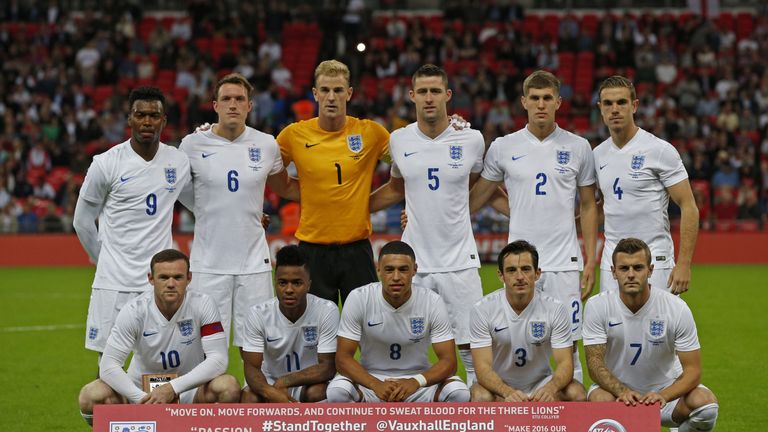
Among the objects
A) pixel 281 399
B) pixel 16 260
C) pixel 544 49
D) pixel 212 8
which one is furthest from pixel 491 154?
pixel 212 8

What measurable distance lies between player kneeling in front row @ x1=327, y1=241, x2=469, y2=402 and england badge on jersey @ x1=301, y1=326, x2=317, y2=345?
266mm

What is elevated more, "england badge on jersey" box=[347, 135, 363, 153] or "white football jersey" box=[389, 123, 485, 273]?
"england badge on jersey" box=[347, 135, 363, 153]

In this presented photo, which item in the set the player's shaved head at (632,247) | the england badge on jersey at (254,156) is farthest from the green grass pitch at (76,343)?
the england badge on jersey at (254,156)

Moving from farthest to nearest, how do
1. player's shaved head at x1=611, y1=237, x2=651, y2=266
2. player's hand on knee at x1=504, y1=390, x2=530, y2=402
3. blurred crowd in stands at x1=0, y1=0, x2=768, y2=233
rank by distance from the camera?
blurred crowd in stands at x1=0, y1=0, x2=768, y2=233 → player's shaved head at x1=611, y1=237, x2=651, y2=266 → player's hand on knee at x1=504, y1=390, x2=530, y2=402

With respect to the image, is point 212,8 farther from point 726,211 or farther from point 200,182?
point 200,182

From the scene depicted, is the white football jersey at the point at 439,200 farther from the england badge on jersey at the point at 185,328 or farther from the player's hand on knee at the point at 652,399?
the player's hand on knee at the point at 652,399

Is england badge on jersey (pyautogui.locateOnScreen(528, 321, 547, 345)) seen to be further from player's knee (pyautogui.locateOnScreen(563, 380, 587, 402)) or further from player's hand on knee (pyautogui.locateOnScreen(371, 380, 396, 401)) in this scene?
player's hand on knee (pyautogui.locateOnScreen(371, 380, 396, 401))

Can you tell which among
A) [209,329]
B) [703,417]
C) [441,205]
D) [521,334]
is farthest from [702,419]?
[209,329]

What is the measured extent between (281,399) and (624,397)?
206 cm

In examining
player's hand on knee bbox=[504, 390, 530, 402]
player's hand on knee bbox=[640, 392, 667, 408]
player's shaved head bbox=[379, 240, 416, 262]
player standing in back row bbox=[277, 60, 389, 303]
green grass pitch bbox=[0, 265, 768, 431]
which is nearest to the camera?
player's hand on knee bbox=[640, 392, 667, 408]

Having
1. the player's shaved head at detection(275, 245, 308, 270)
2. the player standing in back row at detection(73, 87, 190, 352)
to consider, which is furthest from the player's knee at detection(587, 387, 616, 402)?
the player standing in back row at detection(73, 87, 190, 352)

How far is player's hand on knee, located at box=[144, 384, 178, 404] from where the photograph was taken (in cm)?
659

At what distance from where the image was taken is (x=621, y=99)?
7375 millimetres

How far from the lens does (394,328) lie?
286 inches
